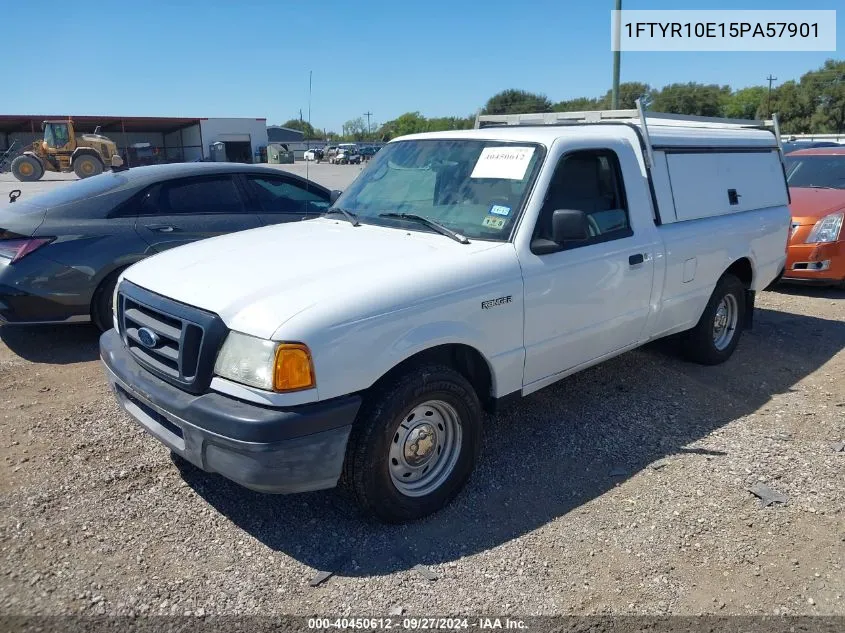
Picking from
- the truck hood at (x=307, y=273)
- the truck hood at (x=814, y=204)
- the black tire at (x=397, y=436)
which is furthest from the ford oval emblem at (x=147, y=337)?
the truck hood at (x=814, y=204)

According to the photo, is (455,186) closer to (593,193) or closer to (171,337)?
(593,193)

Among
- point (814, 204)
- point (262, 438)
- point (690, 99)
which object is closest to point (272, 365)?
point (262, 438)

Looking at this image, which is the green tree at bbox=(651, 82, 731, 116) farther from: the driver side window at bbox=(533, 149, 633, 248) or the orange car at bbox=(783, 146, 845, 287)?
the driver side window at bbox=(533, 149, 633, 248)

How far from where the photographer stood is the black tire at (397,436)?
10.1 ft

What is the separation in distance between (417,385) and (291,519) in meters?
1.00

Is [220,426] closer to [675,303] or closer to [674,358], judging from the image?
[675,303]

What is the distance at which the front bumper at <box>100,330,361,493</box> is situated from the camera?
2809 mm

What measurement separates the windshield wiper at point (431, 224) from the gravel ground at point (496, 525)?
53.2 inches

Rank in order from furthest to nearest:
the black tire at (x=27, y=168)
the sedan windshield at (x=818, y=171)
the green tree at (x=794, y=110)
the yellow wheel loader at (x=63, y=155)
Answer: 1. the green tree at (x=794, y=110)
2. the yellow wheel loader at (x=63, y=155)
3. the black tire at (x=27, y=168)
4. the sedan windshield at (x=818, y=171)

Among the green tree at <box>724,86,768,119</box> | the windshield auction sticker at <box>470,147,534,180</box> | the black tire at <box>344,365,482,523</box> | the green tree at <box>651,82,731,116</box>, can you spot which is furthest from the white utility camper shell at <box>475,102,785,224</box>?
the green tree at <box>724,86,768,119</box>

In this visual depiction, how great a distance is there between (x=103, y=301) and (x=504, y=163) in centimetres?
377

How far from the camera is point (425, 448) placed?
344 centimetres

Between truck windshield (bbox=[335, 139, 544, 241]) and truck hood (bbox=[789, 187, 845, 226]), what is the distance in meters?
5.55

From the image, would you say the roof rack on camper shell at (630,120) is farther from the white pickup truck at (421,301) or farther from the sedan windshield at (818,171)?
the sedan windshield at (818,171)
